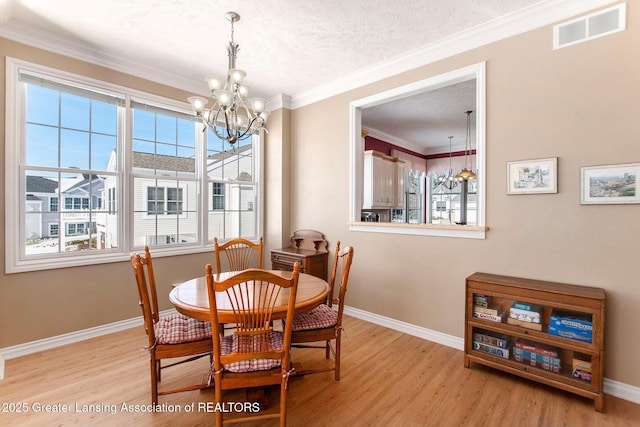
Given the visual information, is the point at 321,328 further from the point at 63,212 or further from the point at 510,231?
the point at 63,212

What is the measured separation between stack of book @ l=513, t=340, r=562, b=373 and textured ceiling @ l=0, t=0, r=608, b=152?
2636 millimetres

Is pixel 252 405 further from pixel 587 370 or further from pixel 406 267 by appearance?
pixel 587 370

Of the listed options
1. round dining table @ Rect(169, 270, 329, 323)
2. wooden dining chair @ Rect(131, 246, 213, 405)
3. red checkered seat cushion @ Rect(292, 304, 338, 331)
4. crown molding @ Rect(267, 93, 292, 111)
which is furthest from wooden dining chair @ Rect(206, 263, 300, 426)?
crown molding @ Rect(267, 93, 292, 111)

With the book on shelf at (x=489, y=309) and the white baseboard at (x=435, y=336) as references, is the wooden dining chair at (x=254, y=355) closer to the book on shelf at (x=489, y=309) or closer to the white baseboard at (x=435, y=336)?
the book on shelf at (x=489, y=309)

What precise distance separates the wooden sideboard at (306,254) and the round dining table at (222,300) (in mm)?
1269

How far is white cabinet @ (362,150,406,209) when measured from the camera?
5.18 m

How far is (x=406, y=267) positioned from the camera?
3205 millimetres

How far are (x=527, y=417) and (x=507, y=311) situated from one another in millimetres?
701

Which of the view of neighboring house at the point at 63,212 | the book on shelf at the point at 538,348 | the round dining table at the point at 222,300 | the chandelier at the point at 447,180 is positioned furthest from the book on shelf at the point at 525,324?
the chandelier at the point at 447,180

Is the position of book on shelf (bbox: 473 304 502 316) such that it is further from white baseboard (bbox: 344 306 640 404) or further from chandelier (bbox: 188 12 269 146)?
chandelier (bbox: 188 12 269 146)

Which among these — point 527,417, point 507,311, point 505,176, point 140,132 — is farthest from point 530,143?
point 140,132

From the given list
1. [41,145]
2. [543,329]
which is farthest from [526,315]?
[41,145]

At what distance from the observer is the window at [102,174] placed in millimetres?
2740

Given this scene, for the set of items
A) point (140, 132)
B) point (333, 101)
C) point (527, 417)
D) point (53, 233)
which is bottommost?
point (527, 417)
